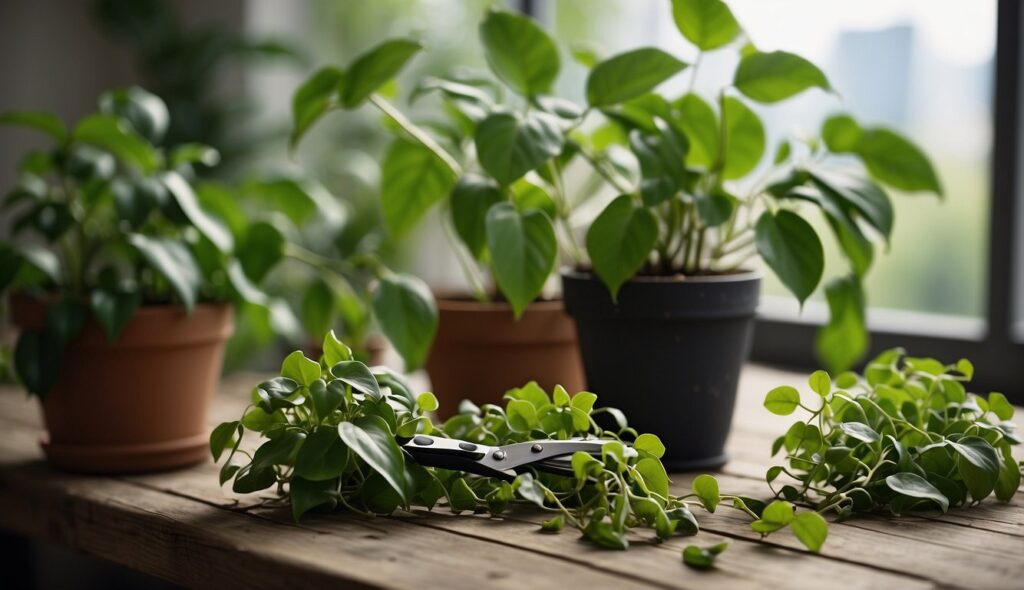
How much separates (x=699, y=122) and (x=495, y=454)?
437 millimetres

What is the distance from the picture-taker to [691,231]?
1055mm

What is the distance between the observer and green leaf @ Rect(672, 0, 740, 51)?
979 millimetres

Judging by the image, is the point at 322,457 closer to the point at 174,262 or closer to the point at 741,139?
the point at 174,262

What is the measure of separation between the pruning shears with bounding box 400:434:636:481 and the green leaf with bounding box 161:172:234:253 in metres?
0.40

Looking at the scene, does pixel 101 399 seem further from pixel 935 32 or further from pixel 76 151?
pixel 935 32

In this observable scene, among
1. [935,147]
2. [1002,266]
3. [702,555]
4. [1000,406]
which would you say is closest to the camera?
[702,555]

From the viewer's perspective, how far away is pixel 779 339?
179 centimetres

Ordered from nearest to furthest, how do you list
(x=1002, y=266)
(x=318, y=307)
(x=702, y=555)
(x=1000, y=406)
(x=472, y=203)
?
(x=702, y=555), (x=1000, y=406), (x=472, y=203), (x=318, y=307), (x=1002, y=266)

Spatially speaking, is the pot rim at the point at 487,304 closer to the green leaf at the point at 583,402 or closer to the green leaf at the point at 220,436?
the green leaf at the point at 583,402

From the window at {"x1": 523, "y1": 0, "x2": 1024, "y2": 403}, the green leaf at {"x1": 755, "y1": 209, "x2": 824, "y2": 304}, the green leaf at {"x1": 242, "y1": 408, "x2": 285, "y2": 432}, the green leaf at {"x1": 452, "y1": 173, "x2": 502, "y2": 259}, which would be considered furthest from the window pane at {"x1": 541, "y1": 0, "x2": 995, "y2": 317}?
the green leaf at {"x1": 242, "y1": 408, "x2": 285, "y2": 432}

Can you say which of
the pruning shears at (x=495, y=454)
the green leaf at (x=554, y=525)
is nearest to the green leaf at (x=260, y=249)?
the pruning shears at (x=495, y=454)

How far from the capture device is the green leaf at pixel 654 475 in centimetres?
82

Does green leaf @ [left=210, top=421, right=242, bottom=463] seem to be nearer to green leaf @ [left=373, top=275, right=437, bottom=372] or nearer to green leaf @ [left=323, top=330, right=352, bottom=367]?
green leaf @ [left=323, top=330, right=352, bottom=367]

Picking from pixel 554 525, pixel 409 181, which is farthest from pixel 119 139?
pixel 554 525
